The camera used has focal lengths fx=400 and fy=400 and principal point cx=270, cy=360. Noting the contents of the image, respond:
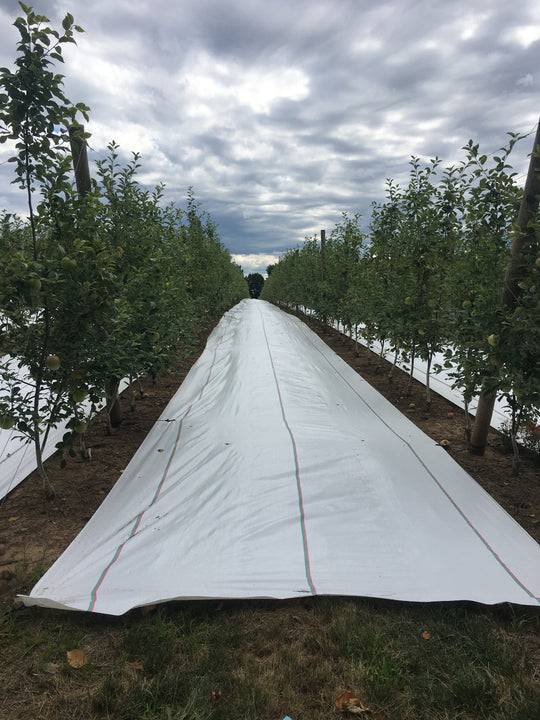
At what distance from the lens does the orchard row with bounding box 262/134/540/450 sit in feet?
11.5

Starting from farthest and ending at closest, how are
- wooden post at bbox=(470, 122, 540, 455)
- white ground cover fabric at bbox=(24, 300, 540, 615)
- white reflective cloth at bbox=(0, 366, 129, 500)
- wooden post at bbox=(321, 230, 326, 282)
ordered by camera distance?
wooden post at bbox=(321, 230, 326, 282) < white reflective cloth at bbox=(0, 366, 129, 500) < wooden post at bbox=(470, 122, 540, 455) < white ground cover fabric at bbox=(24, 300, 540, 615)

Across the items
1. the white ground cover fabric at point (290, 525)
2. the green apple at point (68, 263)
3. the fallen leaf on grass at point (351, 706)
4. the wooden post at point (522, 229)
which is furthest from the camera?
the wooden post at point (522, 229)

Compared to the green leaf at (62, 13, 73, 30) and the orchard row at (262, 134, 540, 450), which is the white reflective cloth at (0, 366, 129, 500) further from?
the orchard row at (262, 134, 540, 450)

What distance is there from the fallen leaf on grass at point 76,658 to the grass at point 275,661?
0.08ft

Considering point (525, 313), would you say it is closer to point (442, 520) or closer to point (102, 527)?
point (442, 520)

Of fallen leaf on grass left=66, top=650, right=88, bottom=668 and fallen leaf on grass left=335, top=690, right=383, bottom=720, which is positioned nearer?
fallen leaf on grass left=335, top=690, right=383, bottom=720

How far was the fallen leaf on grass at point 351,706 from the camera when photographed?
189 centimetres

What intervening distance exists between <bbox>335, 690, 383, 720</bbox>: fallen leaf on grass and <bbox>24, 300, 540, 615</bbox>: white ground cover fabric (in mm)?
577

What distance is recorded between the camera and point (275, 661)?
218 cm

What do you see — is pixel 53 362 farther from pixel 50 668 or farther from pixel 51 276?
pixel 50 668

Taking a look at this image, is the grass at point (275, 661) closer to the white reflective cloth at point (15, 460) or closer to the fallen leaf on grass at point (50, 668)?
the fallen leaf on grass at point (50, 668)

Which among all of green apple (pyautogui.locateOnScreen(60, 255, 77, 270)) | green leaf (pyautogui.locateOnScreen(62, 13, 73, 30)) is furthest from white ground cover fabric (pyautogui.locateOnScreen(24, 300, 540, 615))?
green leaf (pyautogui.locateOnScreen(62, 13, 73, 30))

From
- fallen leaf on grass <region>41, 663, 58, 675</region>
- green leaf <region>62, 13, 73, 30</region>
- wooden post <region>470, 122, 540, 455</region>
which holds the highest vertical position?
green leaf <region>62, 13, 73, 30</region>

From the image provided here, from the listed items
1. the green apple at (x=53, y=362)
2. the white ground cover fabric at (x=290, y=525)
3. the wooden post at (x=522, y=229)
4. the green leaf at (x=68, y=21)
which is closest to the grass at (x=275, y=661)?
the white ground cover fabric at (x=290, y=525)
